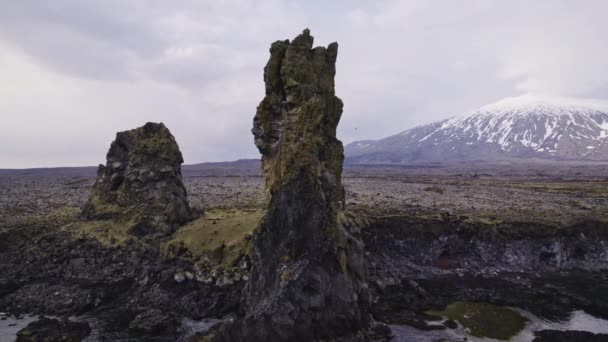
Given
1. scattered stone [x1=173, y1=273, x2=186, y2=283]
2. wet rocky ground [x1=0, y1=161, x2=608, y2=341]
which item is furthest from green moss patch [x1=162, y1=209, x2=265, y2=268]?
scattered stone [x1=173, y1=273, x2=186, y2=283]

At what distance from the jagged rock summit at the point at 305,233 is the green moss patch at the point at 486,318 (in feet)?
18.2

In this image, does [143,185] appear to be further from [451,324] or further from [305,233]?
[451,324]

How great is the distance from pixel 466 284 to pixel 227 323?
60.5 ft

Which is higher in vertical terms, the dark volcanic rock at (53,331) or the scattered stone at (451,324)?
the dark volcanic rock at (53,331)

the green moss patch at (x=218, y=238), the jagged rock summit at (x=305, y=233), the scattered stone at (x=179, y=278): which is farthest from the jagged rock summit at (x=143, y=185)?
the jagged rock summit at (x=305, y=233)

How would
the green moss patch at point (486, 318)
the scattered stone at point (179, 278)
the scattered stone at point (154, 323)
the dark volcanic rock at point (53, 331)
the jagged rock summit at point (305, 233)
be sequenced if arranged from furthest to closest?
the scattered stone at point (179, 278) → the green moss patch at point (486, 318) → the scattered stone at point (154, 323) → the dark volcanic rock at point (53, 331) → the jagged rock summit at point (305, 233)

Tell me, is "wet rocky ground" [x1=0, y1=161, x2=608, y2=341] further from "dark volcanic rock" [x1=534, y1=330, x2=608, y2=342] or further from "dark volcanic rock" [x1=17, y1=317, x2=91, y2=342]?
"dark volcanic rock" [x1=17, y1=317, x2=91, y2=342]

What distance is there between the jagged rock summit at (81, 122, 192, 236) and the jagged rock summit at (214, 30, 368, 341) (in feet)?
42.3

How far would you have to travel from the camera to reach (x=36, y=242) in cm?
3316

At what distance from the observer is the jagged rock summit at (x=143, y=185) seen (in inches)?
1339

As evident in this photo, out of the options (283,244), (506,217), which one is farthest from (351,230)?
(506,217)

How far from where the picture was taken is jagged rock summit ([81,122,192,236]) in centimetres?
3400

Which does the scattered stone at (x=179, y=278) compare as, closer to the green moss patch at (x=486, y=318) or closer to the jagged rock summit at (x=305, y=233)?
the jagged rock summit at (x=305, y=233)

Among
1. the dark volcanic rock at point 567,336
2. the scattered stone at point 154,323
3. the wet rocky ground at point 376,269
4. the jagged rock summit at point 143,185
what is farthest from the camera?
the jagged rock summit at point 143,185
